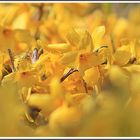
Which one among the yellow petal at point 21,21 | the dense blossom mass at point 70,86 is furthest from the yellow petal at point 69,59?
the yellow petal at point 21,21

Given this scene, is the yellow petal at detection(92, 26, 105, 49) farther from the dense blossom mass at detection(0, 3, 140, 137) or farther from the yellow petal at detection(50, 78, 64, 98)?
the yellow petal at detection(50, 78, 64, 98)

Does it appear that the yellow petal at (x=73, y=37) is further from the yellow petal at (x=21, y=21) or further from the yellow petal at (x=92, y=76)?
the yellow petal at (x=21, y=21)

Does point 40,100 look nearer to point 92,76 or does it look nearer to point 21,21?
point 92,76

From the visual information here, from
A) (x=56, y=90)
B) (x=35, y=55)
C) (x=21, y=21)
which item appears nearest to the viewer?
(x=56, y=90)

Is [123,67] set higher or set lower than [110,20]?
lower

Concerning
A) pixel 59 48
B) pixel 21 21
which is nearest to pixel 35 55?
pixel 59 48

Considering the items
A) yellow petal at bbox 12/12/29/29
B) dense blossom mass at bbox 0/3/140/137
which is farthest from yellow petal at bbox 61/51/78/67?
yellow petal at bbox 12/12/29/29

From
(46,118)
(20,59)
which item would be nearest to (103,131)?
(46,118)

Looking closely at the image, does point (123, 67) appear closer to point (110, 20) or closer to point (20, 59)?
point (20, 59)
